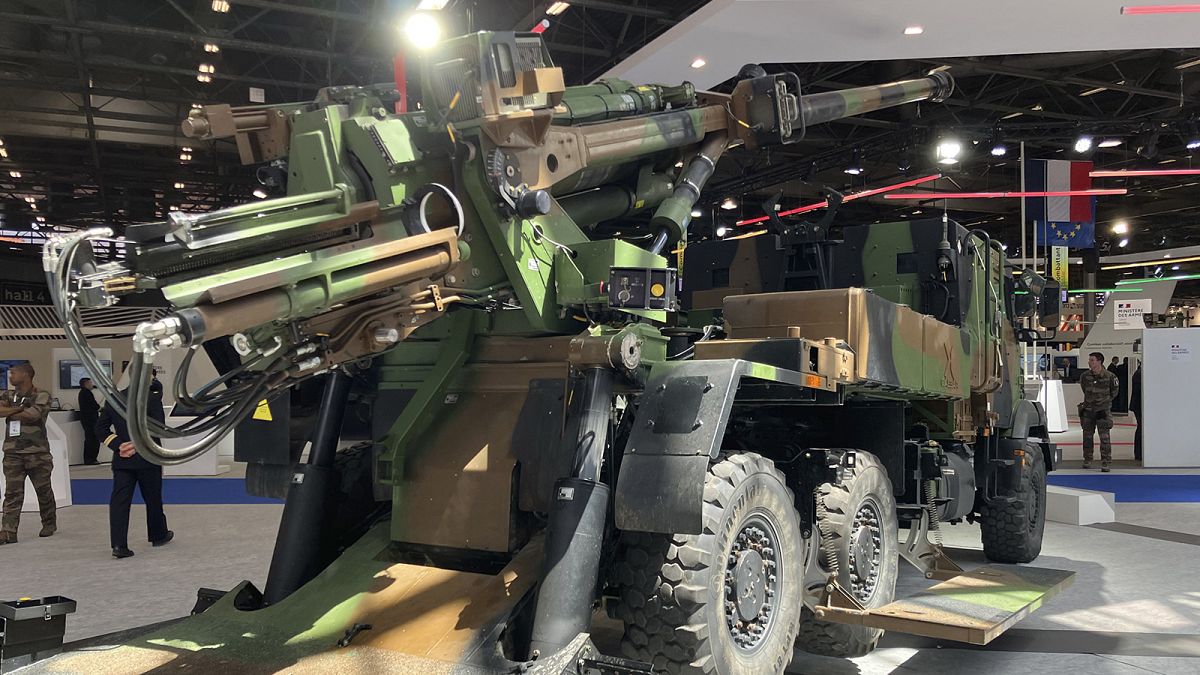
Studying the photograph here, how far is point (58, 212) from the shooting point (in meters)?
25.0

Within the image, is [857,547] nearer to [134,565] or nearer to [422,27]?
[422,27]

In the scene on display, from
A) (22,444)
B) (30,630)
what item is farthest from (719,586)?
(22,444)

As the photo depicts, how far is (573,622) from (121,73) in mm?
15205

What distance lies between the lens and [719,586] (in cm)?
388

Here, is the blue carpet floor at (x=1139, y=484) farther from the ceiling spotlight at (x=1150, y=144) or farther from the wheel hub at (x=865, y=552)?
the wheel hub at (x=865, y=552)

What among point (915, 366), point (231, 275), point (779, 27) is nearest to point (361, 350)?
point (231, 275)

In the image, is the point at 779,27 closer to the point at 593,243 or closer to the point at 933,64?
the point at 593,243

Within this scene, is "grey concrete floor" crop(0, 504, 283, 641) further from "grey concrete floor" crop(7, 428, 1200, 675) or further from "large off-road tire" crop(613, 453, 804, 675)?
"large off-road tire" crop(613, 453, 804, 675)

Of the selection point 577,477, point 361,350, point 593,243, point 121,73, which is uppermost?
point 121,73

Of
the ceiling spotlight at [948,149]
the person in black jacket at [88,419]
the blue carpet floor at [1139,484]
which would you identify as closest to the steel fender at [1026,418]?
the blue carpet floor at [1139,484]

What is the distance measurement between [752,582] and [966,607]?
1561 millimetres

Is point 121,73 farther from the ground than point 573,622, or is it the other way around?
point 121,73

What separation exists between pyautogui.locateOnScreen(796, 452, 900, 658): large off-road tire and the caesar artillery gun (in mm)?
44

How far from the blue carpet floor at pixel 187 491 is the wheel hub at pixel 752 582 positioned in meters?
9.23
